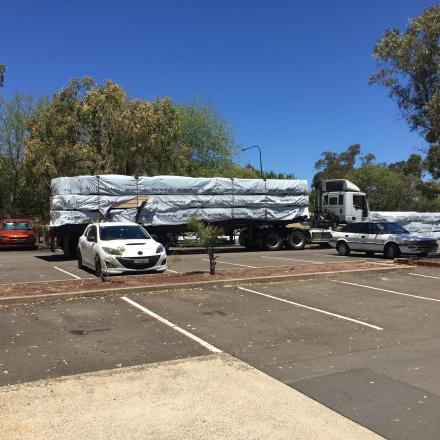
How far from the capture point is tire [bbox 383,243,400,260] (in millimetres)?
19797

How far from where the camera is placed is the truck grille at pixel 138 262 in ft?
42.3

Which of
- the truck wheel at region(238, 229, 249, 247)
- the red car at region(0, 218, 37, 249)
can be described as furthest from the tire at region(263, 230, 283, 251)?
the red car at region(0, 218, 37, 249)

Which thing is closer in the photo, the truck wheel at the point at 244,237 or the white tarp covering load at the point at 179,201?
the white tarp covering load at the point at 179,201

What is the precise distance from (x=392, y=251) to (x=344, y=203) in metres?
8.58

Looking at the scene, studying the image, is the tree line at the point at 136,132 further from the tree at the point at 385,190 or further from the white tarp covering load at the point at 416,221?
the tree at the point at 385,190

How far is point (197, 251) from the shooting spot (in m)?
24.9

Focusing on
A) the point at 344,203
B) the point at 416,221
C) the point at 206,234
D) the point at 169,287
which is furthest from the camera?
the point at 416,221

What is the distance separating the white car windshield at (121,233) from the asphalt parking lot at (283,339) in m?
4.10

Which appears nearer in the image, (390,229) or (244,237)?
(390,229)

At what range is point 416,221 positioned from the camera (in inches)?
1404

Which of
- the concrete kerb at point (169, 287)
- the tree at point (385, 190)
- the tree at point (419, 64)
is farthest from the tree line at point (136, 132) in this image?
the tree at point (385, 190)

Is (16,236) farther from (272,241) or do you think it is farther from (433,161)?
(433,161)

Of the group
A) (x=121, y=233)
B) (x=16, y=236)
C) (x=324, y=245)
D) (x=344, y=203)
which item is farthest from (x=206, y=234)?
(x=16, y=236)

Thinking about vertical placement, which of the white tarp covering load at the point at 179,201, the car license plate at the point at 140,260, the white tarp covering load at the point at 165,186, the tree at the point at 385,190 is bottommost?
the car license plate at the point at 140,260
